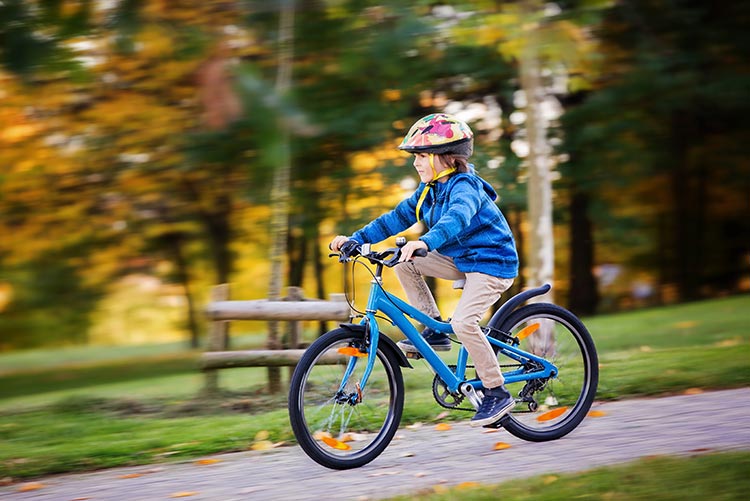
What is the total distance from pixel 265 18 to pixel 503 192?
521 centimetres

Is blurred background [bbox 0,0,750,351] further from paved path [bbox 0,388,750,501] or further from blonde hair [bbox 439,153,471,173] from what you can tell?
paved path [bbox 0,388,750,501]

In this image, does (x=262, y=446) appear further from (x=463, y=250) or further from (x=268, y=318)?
(x=268, y=318)

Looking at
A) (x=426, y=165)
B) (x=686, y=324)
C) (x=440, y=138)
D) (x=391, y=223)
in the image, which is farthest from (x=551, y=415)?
(x=686, y=324)

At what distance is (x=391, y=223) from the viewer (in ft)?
18.6

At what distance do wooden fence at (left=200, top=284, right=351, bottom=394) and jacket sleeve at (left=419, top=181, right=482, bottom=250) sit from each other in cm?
272

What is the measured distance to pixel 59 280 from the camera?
17219 millimetres

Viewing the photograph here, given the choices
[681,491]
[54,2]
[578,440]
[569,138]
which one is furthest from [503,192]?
[681,491]

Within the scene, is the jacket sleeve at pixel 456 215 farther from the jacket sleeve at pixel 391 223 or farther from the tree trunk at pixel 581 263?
the tree trunk at pixel 581 263

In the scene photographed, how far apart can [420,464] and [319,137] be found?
781cm

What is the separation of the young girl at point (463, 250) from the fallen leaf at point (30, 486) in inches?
87.9

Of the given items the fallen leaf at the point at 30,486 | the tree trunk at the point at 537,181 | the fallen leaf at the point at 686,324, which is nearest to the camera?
the fallen leaf at the point at 30,486

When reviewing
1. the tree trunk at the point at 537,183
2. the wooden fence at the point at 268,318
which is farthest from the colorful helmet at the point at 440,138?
the tree trunk at the point at 537,183

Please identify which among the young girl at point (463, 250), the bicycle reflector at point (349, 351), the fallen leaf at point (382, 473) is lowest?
the fallen leaf at point (382, 473)

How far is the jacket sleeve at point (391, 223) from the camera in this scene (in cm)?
564
